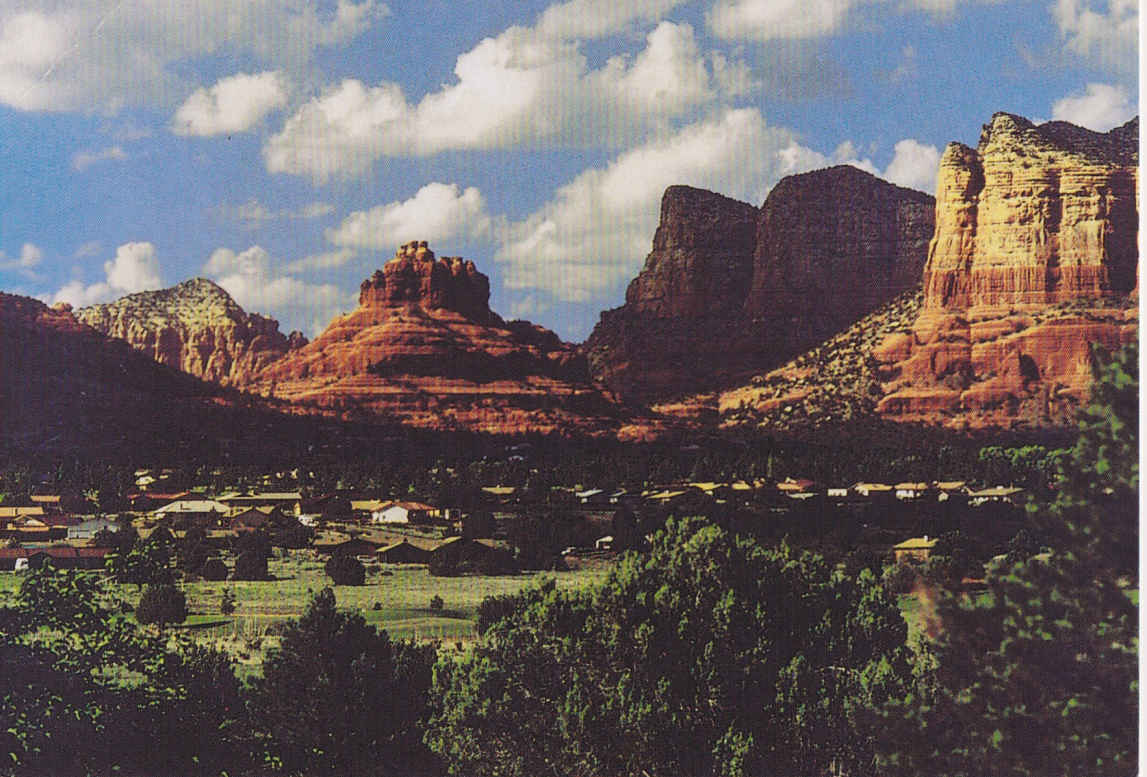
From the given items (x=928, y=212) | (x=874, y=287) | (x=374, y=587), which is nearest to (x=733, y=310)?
A: (x=874, y=287)

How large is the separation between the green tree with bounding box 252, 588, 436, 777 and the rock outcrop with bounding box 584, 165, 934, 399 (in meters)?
39.1

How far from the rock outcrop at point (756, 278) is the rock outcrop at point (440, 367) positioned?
14.0 meters

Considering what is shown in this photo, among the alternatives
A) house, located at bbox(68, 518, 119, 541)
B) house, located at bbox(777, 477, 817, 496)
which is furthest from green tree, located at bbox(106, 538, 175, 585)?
house, located at bbox(777, 477, 817, 496)

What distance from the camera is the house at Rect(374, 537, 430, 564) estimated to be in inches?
742

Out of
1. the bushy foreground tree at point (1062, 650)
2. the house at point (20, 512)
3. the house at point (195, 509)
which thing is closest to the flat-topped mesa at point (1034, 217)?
the house at point (195, 509)

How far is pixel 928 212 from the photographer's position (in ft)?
170

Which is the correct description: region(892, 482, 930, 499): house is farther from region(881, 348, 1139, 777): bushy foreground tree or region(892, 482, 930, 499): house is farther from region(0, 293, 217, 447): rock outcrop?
region(0, 293, 217, 447): rock outcrop

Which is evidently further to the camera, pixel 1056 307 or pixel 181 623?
pixel 1056 307

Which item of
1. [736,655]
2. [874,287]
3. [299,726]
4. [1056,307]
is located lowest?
[299,726]

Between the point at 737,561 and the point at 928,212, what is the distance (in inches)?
1609

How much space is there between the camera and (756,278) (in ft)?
244

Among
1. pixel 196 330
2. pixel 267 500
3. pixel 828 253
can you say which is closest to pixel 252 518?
pixel 267 500

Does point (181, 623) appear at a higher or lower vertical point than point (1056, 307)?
lower

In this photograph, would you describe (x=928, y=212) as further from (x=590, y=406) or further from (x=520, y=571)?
(x=520, y=571)
